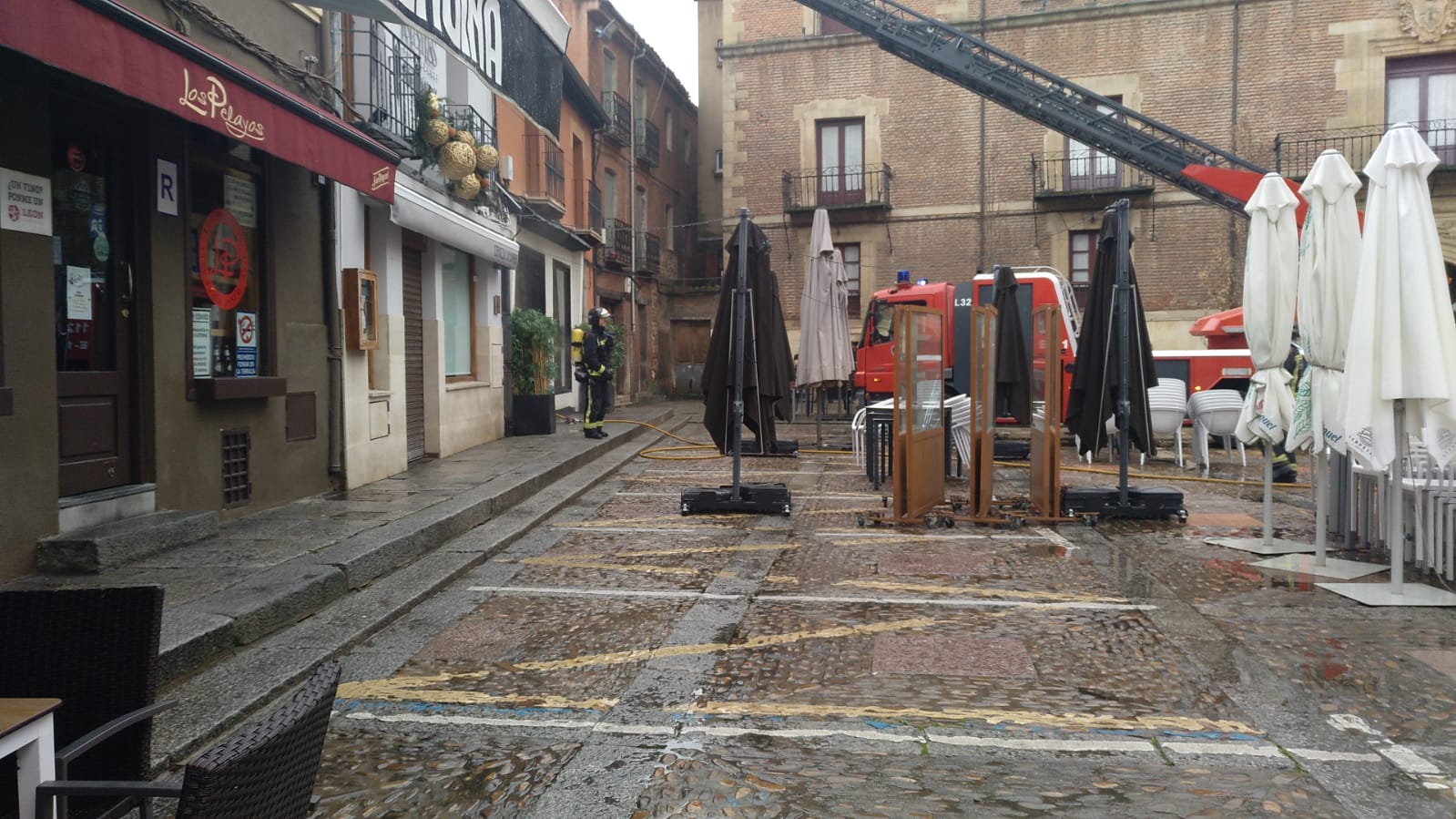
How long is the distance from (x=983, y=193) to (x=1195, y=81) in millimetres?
5256

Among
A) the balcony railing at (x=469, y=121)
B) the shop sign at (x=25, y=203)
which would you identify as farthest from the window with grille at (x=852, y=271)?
the shop sign at (x=25, y=203)

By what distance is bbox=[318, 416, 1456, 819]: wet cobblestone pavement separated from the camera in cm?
319

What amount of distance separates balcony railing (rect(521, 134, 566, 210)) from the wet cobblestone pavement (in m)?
11.3

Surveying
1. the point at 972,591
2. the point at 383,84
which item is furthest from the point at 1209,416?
the point at 383,84

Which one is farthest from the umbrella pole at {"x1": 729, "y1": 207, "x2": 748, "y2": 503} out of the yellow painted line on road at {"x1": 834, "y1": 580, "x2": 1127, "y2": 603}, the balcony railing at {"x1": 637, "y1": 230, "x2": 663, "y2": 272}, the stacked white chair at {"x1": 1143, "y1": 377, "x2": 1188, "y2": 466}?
the balcony railing at {"x1": 637, "y1": 230, "x2": 663, "y2": 272}

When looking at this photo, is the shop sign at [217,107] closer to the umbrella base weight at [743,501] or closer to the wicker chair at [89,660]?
the wicker chair at [89,660]

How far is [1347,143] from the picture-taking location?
21.8 metres

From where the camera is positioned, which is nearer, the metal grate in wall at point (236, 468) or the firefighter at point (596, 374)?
the metal grate in wall at point (236, 468)

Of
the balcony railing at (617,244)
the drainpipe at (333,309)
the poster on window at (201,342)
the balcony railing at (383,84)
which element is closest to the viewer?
the poster on window at (201,342)

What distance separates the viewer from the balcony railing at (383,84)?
30.5ft

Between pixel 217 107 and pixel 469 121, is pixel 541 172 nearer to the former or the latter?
pixel 469 121

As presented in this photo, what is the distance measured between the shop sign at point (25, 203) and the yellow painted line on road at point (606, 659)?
323 cm

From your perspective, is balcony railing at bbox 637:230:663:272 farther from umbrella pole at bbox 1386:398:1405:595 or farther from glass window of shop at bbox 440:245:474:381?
umbrella pole at bbox 1386:398:1405:595

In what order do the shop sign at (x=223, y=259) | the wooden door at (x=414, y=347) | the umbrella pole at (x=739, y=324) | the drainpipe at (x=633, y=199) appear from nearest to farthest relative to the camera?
the shop sign at (x=223, y=259), the umbrella pole at (x=739, y=324), the wooden door at (x=414, y=347), the drainpipe at (x=633, y=199)
